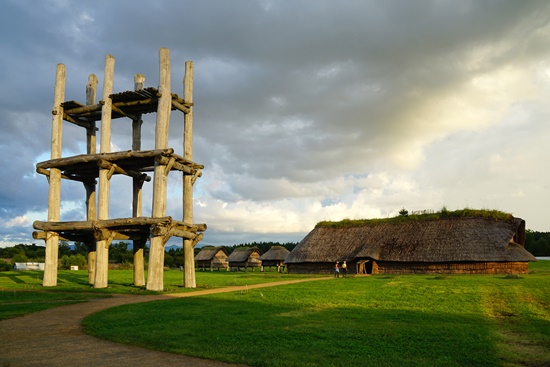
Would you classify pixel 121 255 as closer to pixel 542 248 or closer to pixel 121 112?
pixel 121 112

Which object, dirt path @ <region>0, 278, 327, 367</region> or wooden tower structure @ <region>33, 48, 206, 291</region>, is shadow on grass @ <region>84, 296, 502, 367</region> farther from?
wooden tower structure @ <region>33, 48, 206, 291</region>

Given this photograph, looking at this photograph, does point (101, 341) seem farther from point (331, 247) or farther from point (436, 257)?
point (331, 247)

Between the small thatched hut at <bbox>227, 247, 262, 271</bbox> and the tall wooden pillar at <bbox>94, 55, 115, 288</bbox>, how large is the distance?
49.4 m

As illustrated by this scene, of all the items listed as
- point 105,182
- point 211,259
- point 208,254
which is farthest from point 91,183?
point 208,254

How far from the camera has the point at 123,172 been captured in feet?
90.0

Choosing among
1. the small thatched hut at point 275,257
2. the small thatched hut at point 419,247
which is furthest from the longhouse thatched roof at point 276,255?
the small thatched hut at point 419,247

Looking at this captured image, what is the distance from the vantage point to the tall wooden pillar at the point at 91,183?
29859mm

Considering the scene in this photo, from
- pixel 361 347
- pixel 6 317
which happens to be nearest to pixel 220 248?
pixel 6 317

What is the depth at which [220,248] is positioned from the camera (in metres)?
80.6

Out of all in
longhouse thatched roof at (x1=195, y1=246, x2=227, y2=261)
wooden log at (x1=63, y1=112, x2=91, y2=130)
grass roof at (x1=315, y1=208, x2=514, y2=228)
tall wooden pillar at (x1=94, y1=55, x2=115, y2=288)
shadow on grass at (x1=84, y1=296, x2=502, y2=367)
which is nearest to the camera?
shadow on grass at (x1=84, y1=296, x2=502, y2=367)

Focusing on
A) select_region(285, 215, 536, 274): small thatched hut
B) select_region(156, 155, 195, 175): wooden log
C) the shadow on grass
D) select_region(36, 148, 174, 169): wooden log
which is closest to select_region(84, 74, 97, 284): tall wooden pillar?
select_region(36, 148, 174, 169): wooden log

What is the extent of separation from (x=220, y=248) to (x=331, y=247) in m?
34.0

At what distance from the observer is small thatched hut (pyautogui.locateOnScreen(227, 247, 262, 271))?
244ft

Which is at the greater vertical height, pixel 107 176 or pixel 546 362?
pixel 107 176
